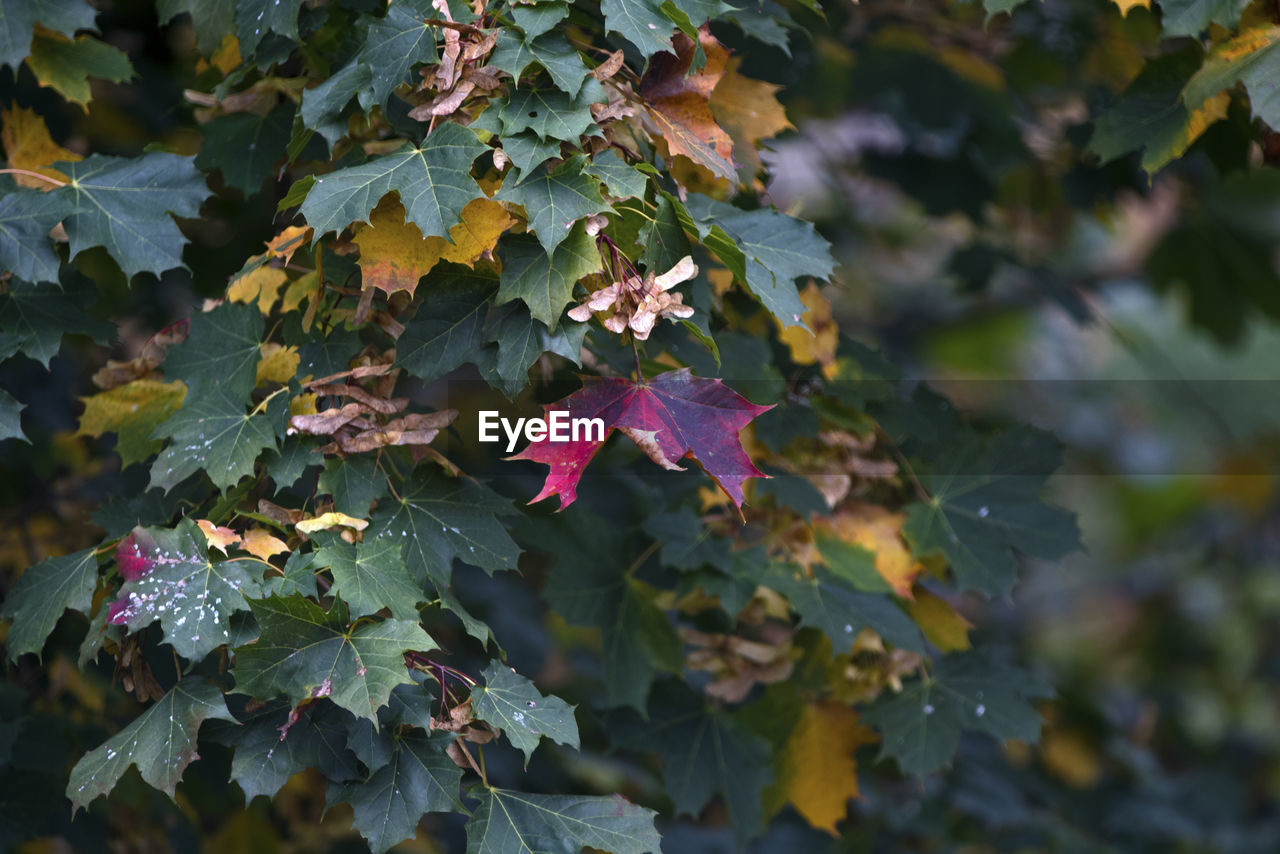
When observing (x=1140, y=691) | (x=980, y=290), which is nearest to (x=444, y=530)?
(x=980, y=290)

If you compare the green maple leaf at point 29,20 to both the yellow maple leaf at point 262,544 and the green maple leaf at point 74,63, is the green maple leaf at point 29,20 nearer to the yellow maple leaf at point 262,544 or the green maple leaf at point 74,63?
the green maple leaf at point 74,63

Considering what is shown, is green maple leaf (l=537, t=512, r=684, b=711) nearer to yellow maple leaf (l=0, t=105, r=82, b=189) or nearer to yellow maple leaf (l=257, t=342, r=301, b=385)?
yellow maple leaf (l=257, t=342, r=301, b=385)

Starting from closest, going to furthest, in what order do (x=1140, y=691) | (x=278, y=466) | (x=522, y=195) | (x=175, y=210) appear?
(x=522, y=195)
(x=278, y=466)
(x=175, y=210)
(x=1140, y=691)

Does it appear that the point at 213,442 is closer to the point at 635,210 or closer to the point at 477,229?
the point at 477,229

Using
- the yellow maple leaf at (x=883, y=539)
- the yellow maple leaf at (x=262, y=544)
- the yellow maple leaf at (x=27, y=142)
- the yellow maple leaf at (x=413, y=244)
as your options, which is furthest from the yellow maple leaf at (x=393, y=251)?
the yellow maple leaf at (x=883, y=539)

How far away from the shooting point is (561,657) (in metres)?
3.92

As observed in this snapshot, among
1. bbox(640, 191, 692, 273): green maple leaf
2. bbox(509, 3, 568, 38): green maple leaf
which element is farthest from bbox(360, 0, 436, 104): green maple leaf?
bbox(640, 191, 692, 273): green maple leaf

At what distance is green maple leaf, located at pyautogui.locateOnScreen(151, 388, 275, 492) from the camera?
1391mm

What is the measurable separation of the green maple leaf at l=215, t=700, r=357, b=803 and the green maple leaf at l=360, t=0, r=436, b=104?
2.45ft

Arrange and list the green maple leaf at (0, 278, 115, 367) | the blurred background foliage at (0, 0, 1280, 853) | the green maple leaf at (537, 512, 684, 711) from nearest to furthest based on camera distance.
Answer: the green maple leaf at (0, 278, 115, 367)
the green maple leaf at (537, 512, 684, 711)
the blurred background foliage at (0, 0, 1280, 853)

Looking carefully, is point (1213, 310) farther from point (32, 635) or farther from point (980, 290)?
point (32, 635)

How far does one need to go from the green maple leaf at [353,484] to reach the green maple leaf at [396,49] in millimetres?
457

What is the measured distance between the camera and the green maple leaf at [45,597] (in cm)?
141

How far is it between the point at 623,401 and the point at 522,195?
0.27 meters
